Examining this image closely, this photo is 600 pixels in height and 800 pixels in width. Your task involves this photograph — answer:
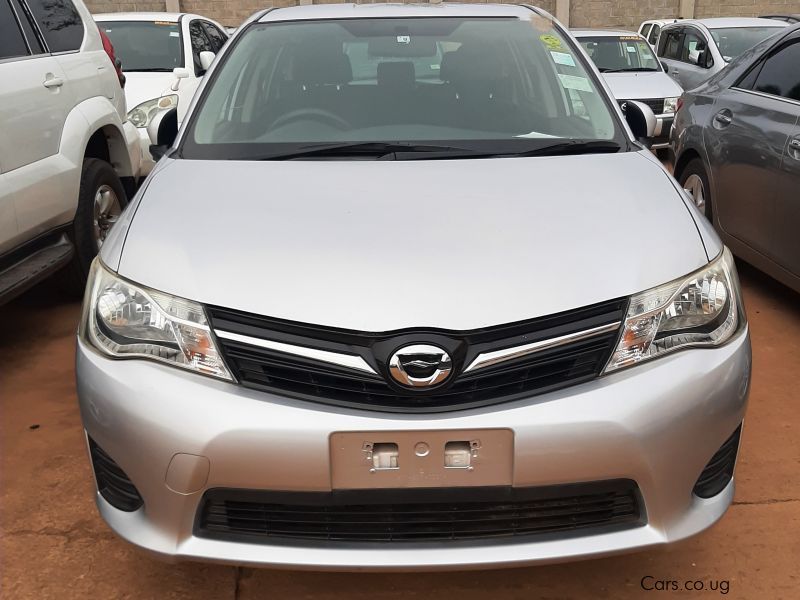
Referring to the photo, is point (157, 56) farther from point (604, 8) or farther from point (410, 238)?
point (604, 8)

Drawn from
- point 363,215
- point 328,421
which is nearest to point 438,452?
point 328,421

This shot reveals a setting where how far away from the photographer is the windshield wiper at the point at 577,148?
277 centimetres

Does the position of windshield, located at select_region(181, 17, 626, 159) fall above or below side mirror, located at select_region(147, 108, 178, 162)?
above

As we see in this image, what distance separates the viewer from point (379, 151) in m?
2.77

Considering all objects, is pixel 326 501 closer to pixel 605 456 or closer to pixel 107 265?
pixel 605 456

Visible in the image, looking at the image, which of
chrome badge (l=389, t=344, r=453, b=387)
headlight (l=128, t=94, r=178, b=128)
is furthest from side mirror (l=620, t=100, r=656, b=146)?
headlight (l=128, t=94, r=178, b=128)

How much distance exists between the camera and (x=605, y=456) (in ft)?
6.10

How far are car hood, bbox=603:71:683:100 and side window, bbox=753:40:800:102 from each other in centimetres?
475

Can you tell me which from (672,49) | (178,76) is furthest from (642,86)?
(178,76)

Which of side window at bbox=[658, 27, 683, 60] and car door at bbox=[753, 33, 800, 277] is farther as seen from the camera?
side window at bbox=[658, 27, 683, 60]

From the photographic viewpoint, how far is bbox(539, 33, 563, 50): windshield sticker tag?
335 cm

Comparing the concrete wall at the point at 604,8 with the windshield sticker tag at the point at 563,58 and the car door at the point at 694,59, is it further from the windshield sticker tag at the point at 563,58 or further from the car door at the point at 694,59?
the windshield sticker tag at the point at 563,58

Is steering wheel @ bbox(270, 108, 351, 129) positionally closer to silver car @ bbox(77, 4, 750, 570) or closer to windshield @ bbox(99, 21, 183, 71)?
silver car @ bbox(77, 4, 750, 570)

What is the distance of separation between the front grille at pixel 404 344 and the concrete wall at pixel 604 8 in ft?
77.8
